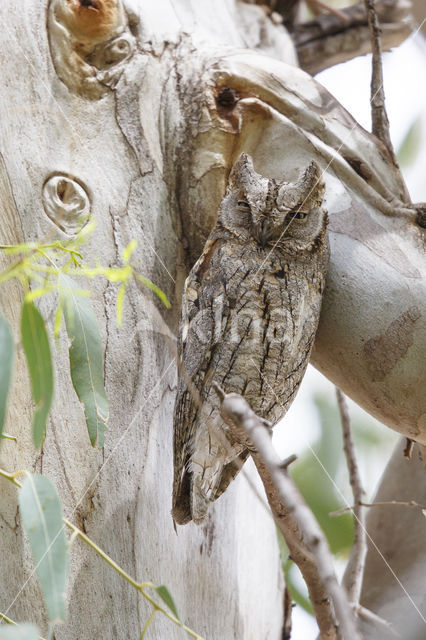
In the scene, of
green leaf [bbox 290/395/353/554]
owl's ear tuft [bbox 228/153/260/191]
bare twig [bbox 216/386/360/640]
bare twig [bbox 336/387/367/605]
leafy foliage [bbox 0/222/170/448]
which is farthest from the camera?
green leaf [bbox 290/395/353/554]

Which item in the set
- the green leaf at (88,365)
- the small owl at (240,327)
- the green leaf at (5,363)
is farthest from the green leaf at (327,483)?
the green leaf at (5,363)

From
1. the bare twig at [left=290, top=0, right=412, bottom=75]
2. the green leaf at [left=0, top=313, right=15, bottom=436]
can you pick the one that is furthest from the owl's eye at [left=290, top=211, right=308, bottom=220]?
the bare twig at [left=290, top=0, right=412, bottom=75]

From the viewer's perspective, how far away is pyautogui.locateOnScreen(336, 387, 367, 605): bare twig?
1.62 meters

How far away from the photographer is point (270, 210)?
5.07ft

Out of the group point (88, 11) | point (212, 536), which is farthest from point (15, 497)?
point (88, 11)

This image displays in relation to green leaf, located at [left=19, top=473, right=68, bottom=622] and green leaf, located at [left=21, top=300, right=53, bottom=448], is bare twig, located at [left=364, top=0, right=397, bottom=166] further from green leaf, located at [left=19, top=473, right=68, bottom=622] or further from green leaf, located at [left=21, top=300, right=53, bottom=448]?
green leaf, located at [left=19, top=473, right=68, bottom=622]

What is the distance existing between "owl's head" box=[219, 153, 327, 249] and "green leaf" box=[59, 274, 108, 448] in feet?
1.72

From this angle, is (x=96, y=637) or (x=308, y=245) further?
(x=308, y=245)

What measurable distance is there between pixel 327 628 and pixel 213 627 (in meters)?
0.48

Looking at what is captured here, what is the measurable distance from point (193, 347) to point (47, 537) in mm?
646

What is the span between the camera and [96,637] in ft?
3.82

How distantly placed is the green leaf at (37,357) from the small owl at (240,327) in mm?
487

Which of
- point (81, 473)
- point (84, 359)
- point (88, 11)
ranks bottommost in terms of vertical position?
point (81, 473)

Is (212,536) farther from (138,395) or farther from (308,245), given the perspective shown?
(308,245)
